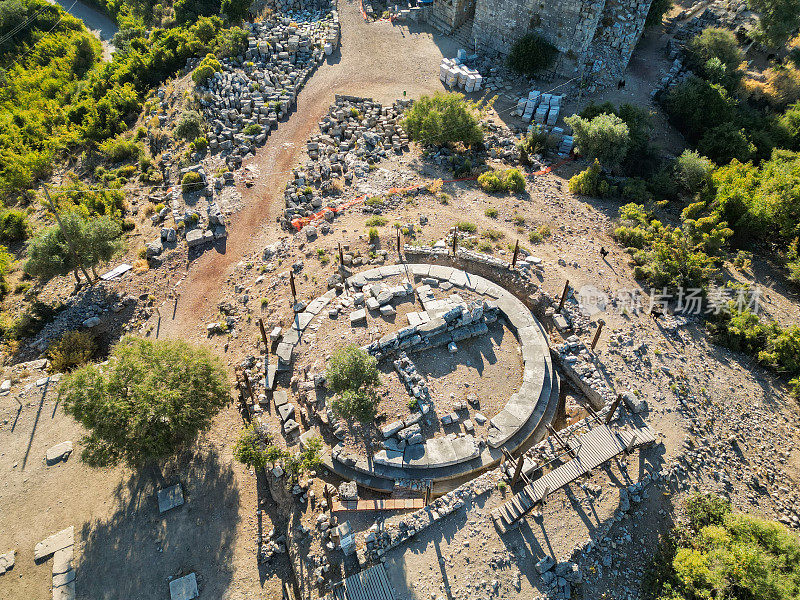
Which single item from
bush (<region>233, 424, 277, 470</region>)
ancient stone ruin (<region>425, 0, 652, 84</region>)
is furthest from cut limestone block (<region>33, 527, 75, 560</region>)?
ancient stone ruin (<region>425, 0, 652, 84</region>)

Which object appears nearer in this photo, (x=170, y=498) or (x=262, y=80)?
(x=170, y=498)

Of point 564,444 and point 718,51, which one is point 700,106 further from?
point 564,444

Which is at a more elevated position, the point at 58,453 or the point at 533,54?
the point at 533,54

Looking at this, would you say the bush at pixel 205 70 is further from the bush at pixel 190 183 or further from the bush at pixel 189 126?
the bush at pixel 190 183

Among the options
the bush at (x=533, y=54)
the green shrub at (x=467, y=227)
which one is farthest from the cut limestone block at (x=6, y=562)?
the bush at (x=533, y=54)

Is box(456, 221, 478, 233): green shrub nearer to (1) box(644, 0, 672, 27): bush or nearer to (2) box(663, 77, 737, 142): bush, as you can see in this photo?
(2) box(663, 77, 737, 142): bush

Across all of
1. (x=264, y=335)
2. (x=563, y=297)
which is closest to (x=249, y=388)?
(x=264, y=335)
